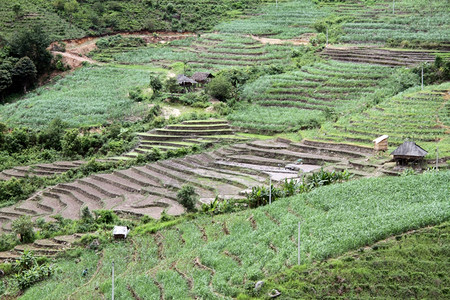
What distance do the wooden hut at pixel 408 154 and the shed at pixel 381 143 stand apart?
2.55 metres

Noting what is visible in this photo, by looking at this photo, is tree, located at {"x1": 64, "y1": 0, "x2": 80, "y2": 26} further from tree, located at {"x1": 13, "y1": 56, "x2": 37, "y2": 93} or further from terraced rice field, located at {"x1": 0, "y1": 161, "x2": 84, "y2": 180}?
terraced rice field, located at {"x1": 0, "y1": 161, "x2": 84, "y2": 180}

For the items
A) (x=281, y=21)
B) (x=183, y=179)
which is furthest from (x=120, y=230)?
(x=281, y=21)

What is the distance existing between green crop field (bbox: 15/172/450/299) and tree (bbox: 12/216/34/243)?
3.01m

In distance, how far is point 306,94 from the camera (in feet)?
138

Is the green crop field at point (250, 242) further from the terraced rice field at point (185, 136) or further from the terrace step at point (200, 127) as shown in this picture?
the terrace step at point (200, 127)

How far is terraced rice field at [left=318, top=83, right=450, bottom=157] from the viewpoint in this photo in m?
30.6

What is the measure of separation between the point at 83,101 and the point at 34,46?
852cm

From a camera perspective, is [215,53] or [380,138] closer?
[380,138]

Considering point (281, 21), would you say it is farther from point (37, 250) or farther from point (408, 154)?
point (37, 250)

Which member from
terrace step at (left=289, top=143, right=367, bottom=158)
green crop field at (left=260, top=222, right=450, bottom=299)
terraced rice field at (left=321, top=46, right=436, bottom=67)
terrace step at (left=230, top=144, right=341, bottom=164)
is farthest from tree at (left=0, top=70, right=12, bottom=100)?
green crop field at (left=260, top=222, right=450, bottom=299)

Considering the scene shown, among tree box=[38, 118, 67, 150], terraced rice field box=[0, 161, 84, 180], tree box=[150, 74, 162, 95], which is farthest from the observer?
tree box=[150, 74, 162, 95]

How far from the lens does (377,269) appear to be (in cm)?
1716

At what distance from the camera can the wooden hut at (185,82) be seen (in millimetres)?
46312

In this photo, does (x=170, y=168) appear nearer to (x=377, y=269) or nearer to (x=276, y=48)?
(x=377, y=269)
